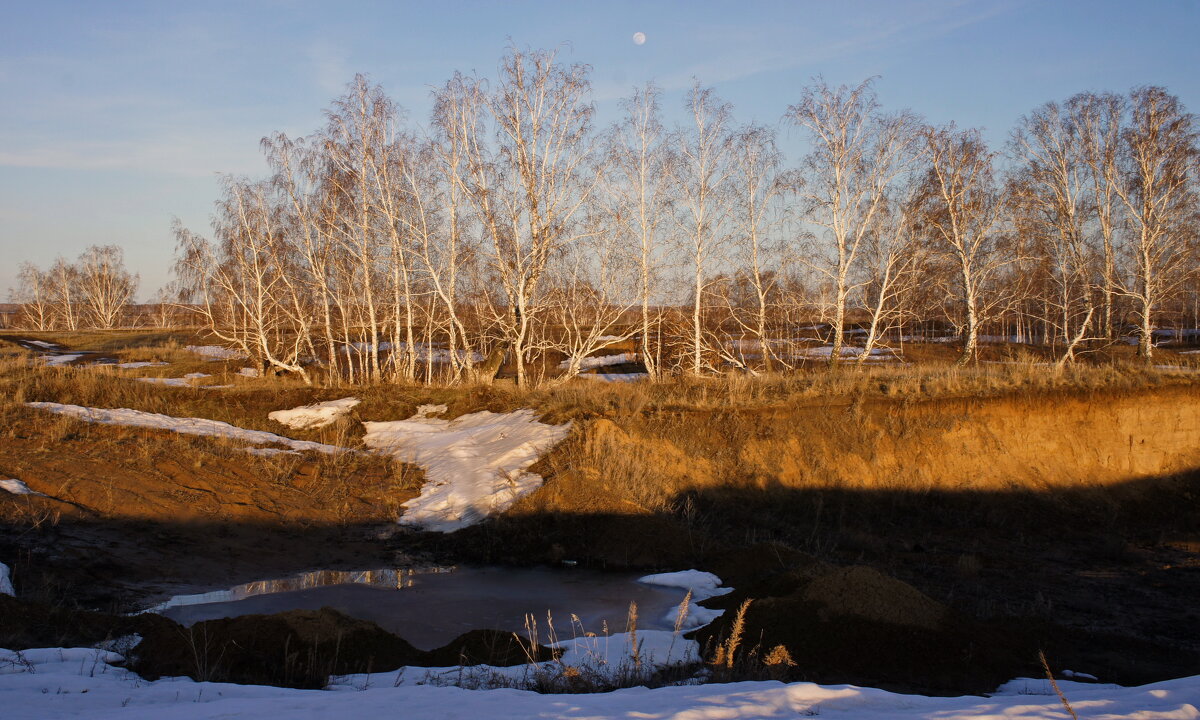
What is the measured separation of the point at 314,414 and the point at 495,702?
49.4ft

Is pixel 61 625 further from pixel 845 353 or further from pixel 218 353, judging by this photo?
pixel 845 353

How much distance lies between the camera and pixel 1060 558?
12945 millimetres

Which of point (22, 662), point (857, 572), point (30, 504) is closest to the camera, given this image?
point (22, 662)

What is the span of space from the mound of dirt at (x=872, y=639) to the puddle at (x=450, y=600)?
1514 mm

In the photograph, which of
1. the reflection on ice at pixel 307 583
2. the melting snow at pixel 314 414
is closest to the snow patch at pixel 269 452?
the melting snow at pixel 314 414

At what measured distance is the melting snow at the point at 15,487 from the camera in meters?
10.6

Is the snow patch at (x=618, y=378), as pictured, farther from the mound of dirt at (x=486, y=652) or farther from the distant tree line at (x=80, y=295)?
the distant tree line at (x=80, y=295)

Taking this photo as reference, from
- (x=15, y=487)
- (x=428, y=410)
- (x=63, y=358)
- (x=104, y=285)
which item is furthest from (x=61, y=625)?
(x=104, y=285)

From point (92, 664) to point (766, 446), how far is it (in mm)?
12405

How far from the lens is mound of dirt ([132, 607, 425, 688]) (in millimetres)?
5438

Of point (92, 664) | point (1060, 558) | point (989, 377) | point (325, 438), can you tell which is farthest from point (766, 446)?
point (92, 664)

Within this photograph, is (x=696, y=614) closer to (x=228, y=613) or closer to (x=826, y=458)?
(x=228, y=613)

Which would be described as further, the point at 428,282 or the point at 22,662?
the point at 428,282

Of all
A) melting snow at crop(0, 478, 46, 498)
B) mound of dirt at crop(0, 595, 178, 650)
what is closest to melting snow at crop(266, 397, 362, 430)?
melting snow at crop(0, 478, 46, 498)
